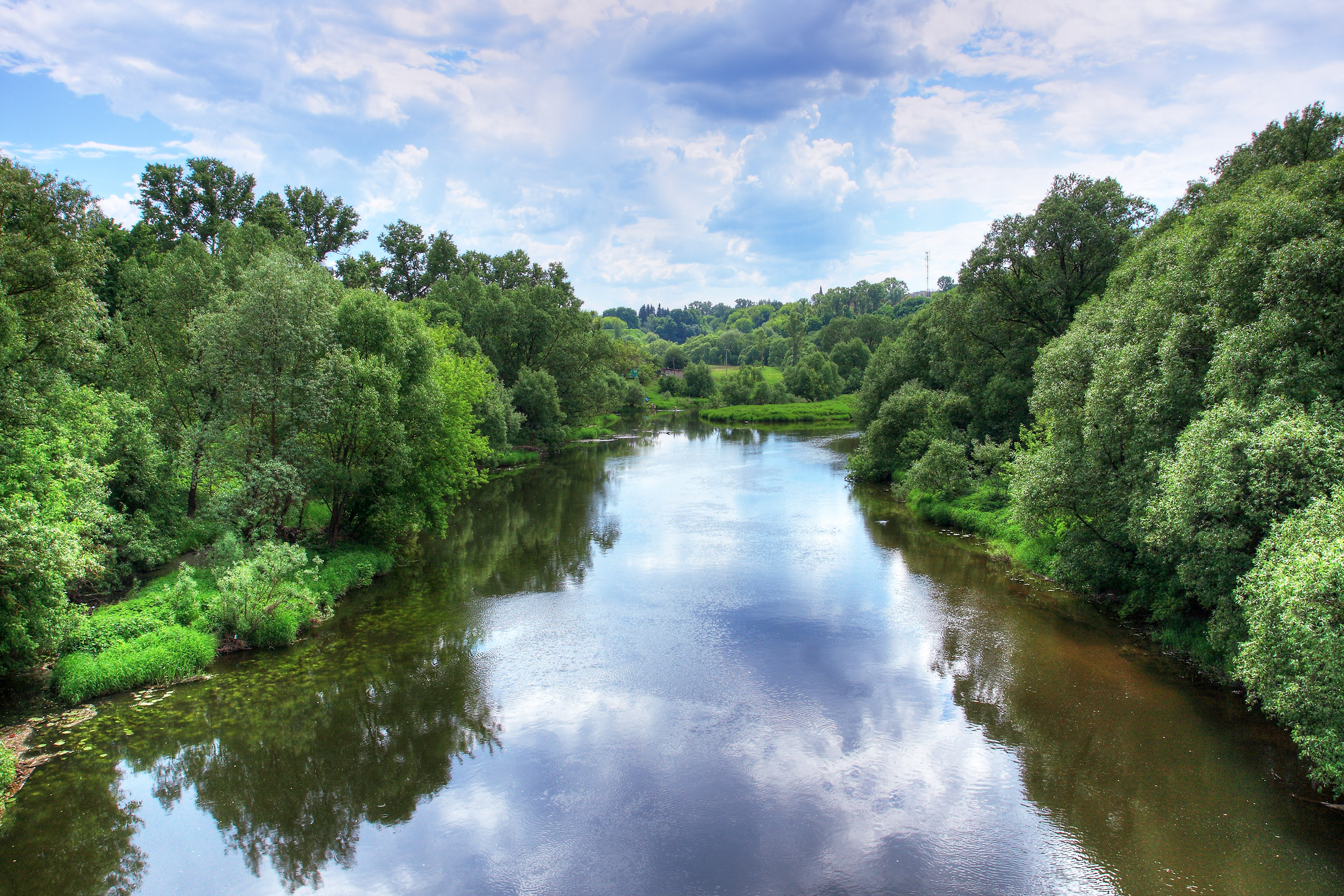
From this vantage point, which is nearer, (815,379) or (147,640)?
(147,640)

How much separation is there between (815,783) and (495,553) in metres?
18.2

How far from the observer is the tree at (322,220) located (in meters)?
53.5

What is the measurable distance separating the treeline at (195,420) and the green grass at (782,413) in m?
52.0

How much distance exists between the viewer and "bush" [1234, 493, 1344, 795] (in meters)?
10.0

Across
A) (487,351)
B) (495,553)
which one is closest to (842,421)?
(487,351)

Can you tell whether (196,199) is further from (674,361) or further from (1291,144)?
(674,361)

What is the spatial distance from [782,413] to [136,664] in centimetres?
7455

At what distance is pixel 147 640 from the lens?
53.2 ft

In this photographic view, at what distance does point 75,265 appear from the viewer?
16.6m

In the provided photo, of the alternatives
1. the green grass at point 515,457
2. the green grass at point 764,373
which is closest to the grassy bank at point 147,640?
the green grass at point 515,457

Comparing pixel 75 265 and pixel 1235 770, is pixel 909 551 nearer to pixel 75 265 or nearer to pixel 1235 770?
pixel 1235 770

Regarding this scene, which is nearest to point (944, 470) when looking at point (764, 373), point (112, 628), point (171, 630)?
point (171, 630)

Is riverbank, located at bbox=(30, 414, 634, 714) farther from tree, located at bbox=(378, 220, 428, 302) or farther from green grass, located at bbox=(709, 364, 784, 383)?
green grass, located at bbox=(709, 364, 784, 383)

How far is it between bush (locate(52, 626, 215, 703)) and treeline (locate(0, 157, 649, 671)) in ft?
1.74
